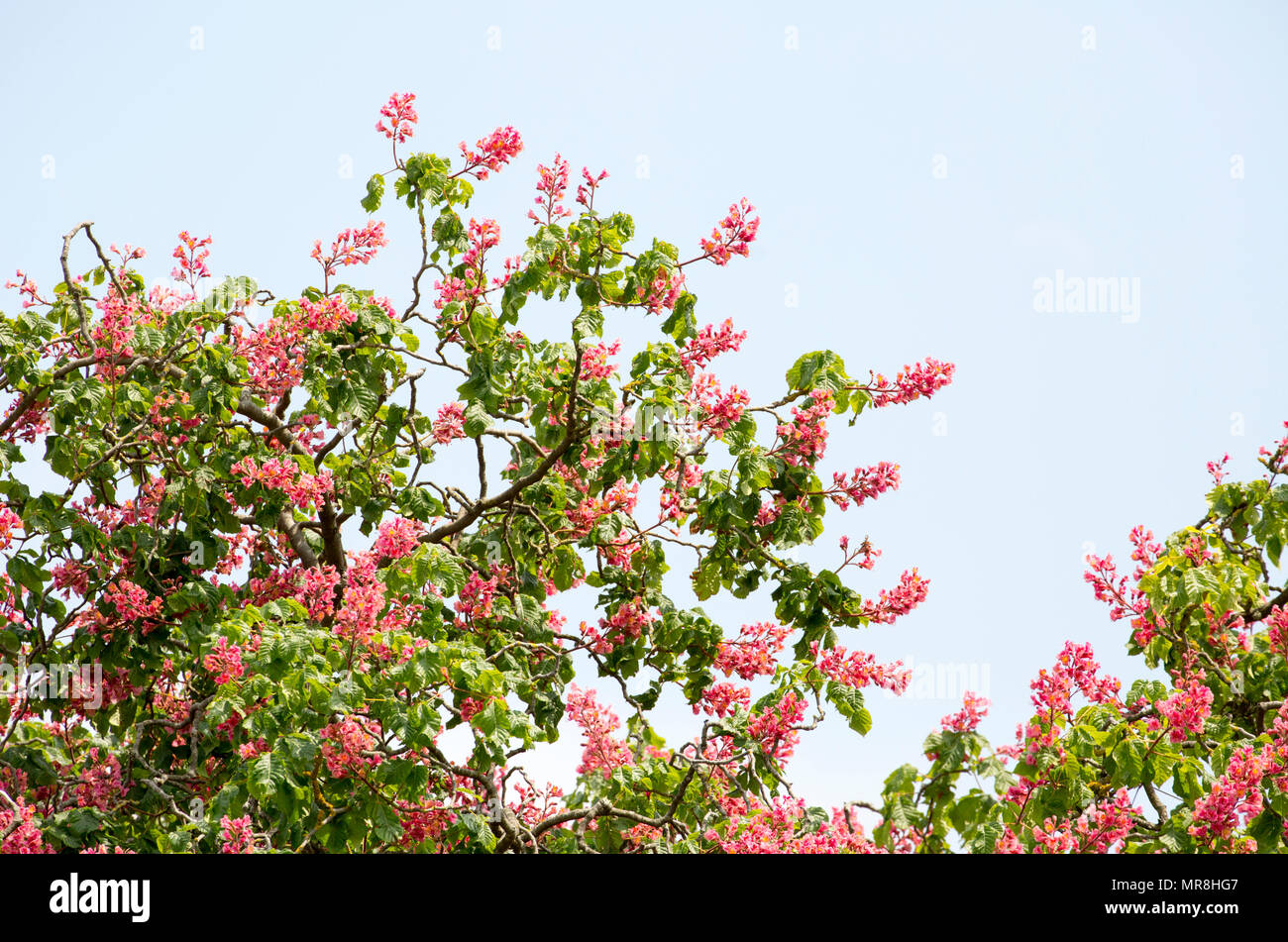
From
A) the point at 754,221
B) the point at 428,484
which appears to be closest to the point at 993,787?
the point at 754,221

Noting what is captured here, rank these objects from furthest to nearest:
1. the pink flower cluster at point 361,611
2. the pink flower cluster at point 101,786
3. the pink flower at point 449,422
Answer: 1. the pink flower at point 449,422
2. the pink flower cluster at point 101,786
3. the pink flower cluster at point 361,611

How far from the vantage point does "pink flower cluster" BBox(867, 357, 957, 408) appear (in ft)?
27.1

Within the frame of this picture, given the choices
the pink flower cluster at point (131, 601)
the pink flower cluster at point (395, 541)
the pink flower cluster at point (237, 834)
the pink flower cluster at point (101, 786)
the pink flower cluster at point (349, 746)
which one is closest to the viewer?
the pink flower cluster at point (237, 834)

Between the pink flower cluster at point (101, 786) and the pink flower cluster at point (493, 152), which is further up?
the pink flower cluster at point (493, 152)

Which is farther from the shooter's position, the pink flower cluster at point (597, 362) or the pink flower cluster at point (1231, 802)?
the pink flower cluster at point (597, 362)

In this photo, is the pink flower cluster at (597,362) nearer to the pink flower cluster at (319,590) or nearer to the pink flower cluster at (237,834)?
the pink flower cluster at (319,590)

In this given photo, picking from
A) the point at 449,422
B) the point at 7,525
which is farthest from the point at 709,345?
the point at 7,525

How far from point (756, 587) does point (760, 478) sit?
0.82m

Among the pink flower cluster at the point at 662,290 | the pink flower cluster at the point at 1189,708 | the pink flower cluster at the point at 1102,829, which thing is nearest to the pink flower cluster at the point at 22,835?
the pink flower cluster at the point at 662,290

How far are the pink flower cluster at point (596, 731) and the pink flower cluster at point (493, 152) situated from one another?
3666 mm

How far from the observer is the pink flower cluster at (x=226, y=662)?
21.9 ft

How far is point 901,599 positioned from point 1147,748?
174 centimetres

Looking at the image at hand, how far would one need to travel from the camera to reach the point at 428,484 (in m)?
9.54
